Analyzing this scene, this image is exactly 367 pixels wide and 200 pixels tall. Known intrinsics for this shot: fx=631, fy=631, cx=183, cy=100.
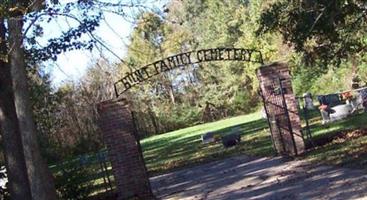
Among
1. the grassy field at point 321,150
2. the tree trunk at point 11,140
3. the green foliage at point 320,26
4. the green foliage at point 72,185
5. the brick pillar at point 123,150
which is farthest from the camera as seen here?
the green foliage at point 72,185

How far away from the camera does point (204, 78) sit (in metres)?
61.4

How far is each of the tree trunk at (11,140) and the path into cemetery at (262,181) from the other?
10.0 ft

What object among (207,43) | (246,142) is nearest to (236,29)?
(207,43)

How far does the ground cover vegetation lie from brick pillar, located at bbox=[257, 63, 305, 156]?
72cm

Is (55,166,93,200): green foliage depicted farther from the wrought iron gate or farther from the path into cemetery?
the wrought iron gate

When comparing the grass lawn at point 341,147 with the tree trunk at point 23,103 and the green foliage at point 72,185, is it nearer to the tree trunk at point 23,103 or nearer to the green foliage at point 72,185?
the green foliage at point 72,185

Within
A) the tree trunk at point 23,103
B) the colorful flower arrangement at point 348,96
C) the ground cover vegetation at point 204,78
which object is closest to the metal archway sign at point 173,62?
the ground cover vegetation at point 204,78

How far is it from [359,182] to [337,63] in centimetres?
790

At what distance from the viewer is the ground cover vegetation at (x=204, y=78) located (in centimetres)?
1493

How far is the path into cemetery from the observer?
1003 centimetres

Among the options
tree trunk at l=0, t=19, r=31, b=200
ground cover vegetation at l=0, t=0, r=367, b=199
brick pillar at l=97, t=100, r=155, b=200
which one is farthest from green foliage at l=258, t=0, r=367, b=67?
tree trunk at l=0, t=19, r=31, b=200

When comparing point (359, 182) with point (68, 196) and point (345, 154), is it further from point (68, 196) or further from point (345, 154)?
point (68, 196)

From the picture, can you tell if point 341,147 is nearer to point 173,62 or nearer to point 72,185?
point 173,62

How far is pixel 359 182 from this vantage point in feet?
32.8
